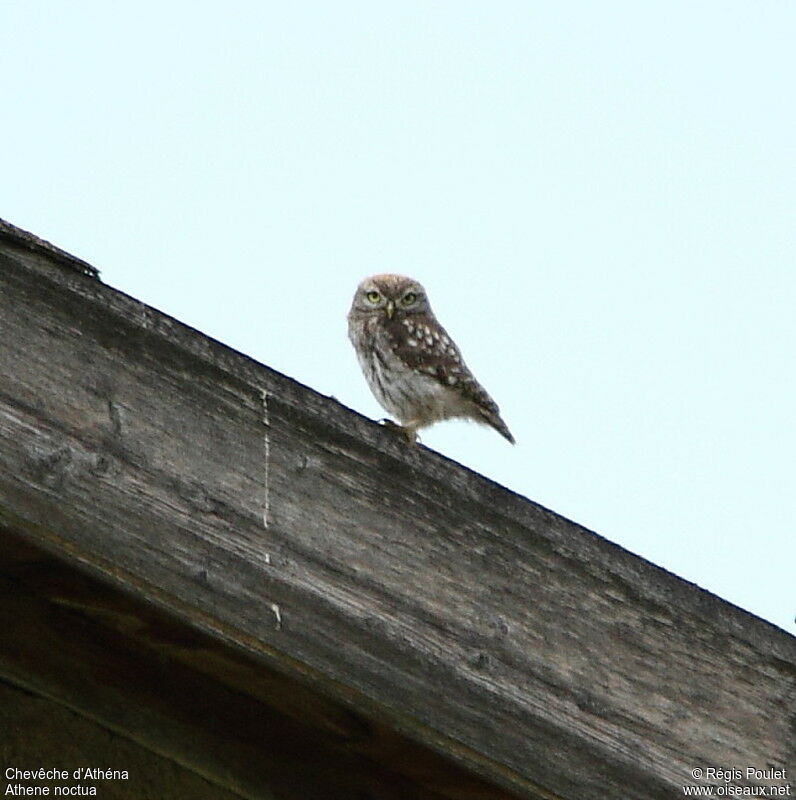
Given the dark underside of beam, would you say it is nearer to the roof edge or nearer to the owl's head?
the roof edge

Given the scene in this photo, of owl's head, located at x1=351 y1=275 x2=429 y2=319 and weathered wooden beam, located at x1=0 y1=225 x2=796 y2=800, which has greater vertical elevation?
owl's head, located at x1=351 y1=275 x2=429 y2=319

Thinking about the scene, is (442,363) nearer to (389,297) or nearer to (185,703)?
(389,297)

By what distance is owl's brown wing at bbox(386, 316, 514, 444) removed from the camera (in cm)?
696

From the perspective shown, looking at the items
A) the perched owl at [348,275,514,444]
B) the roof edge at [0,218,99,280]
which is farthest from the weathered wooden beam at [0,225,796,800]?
the perched owl at [348,275,514,444]

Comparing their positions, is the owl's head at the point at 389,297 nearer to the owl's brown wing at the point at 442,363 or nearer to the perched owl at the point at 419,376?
the perched owl at the point at 419,376

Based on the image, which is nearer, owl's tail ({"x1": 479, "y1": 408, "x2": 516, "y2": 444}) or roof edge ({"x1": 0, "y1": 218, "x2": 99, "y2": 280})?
roof edge ({"x1": 0, "y1": 218, "x2": 99, "y2": 280})

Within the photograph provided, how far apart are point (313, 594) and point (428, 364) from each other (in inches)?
193

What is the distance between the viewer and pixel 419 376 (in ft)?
22.9

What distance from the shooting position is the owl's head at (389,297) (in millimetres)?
8195

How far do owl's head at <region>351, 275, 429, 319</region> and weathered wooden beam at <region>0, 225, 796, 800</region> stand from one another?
18.6ft

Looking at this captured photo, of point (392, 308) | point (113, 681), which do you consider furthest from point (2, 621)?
point (392, 308)

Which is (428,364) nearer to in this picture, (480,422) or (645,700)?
(480,422)

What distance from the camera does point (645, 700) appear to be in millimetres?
2359

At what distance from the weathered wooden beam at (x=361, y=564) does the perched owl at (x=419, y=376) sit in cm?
449
